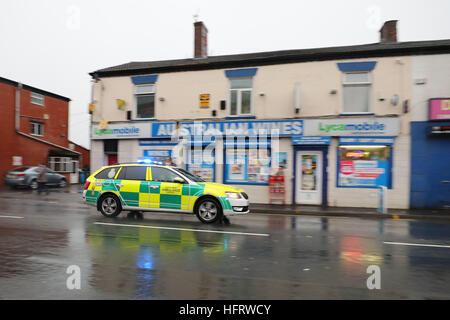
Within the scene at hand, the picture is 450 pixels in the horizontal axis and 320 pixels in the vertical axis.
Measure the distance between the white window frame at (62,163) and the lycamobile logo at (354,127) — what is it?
24.1 meters

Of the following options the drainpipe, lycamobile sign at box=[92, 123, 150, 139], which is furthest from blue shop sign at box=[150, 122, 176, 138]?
the drainpipe

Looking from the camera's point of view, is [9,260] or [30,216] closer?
[9,260]

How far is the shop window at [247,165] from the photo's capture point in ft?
51.5

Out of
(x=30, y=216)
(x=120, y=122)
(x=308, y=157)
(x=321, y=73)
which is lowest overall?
(x=30, y=216)

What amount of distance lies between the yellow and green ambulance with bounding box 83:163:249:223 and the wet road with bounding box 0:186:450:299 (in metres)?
0.56

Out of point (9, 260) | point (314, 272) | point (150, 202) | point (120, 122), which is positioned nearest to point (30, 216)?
point (150, 202)

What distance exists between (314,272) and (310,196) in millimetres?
10336

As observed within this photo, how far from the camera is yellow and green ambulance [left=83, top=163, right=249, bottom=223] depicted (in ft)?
30.9

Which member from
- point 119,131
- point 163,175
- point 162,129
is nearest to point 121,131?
point 119,131

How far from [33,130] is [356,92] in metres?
27.5

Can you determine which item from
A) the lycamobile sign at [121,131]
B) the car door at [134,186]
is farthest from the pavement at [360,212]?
the lycamobile sign at [121,131]

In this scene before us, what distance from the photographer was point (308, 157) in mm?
15289

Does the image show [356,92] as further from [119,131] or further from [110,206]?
[119,131]
